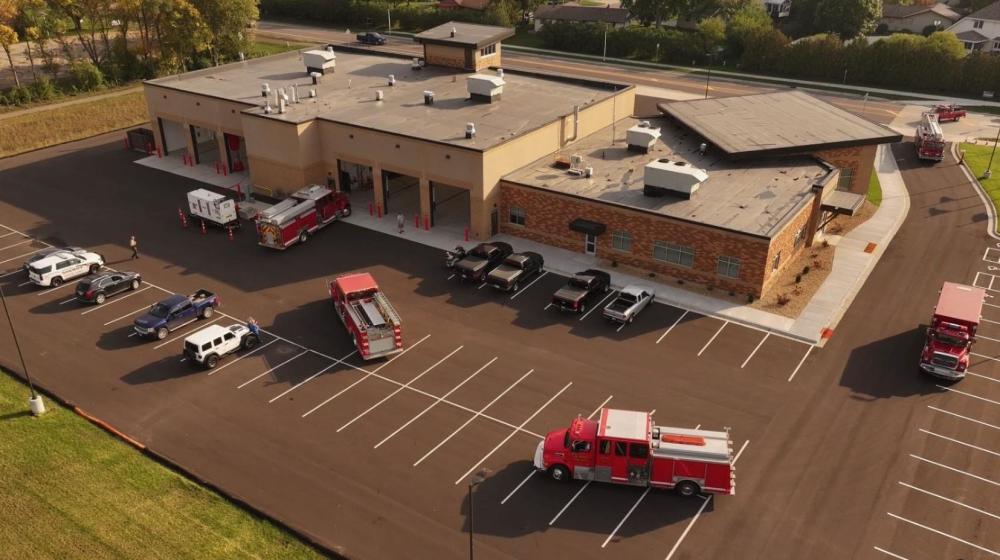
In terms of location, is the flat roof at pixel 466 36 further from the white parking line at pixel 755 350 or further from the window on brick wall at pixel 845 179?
the white parking line at pixel 755 350

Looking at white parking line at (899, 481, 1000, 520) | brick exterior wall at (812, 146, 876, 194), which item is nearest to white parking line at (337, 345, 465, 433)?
white parking line at (899, 481, 1000, 520)

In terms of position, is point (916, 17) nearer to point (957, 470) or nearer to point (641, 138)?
point (641, 138)

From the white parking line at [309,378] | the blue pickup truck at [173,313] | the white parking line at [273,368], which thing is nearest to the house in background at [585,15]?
the blue pickup truck at [173,313]

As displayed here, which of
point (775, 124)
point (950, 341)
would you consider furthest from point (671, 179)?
point (950, 341)

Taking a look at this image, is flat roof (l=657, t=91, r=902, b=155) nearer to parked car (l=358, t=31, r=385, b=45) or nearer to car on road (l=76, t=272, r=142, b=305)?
car on road (l=76, t=272, r=142, b=305)

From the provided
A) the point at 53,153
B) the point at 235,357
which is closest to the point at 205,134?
the point at 53,153

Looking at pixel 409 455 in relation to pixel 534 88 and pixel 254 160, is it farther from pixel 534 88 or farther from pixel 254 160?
pixel 534 88
